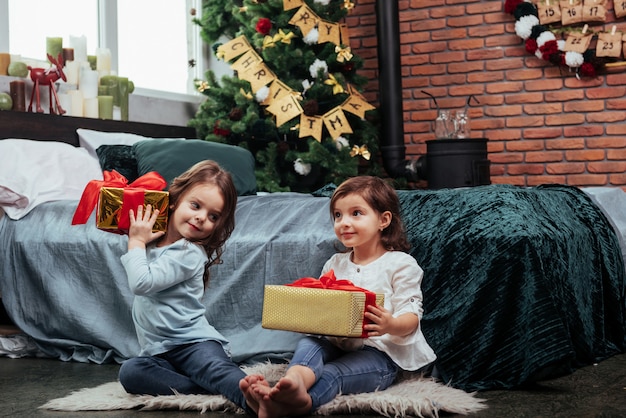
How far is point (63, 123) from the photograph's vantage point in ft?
13.2

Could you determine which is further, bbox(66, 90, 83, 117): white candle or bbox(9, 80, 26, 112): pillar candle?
bbox(66, 90, 83, 117): white candle

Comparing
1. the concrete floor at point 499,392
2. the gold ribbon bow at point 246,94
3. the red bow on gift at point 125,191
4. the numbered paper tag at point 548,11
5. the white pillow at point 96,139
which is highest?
the numbered paper tag at point 548,11

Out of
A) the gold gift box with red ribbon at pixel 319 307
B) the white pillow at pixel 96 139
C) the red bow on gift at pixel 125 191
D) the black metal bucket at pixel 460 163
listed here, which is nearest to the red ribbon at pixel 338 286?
→ the gold gift box with red ribbon at pixel 319 307

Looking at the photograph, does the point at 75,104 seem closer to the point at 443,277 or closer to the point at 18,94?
the point at 18,94

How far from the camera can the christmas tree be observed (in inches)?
197

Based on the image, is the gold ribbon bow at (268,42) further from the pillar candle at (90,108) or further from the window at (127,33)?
the pillar candle at (90,108)

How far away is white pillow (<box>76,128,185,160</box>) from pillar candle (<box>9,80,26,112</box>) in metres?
0.28

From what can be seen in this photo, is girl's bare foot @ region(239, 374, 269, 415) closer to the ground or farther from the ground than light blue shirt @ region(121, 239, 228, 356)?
closer to the ground

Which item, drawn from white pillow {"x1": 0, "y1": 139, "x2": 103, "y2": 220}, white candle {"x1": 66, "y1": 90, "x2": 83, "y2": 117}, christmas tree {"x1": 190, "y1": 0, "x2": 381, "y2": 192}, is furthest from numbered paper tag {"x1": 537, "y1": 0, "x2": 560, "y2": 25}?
white pillow {"x1": 0, "y1": 139, "x2": 103, "y2": 220}

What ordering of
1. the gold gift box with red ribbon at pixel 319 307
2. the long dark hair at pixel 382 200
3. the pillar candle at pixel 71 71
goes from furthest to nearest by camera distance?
the pillar candle at pixel 71 71, the long dark hair at pixel 382 200, the gold gift box with red ribbon at pixel 319 307

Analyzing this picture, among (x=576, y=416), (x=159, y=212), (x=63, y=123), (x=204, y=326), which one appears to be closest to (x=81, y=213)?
(x=159, y=212)

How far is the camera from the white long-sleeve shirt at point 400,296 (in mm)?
2256

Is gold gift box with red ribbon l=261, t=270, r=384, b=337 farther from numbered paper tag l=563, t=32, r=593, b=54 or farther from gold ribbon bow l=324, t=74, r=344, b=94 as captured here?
numbered paper tag l=563, t=32, r=593, b=54

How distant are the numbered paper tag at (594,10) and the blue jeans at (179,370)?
378 cm
